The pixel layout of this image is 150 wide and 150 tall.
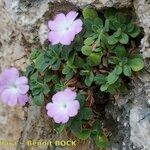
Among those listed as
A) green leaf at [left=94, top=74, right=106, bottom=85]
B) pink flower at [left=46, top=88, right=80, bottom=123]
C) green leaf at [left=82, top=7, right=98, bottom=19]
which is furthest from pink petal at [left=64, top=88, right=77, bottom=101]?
green leaf at [left=82, top=7, right=98, bottom=19]

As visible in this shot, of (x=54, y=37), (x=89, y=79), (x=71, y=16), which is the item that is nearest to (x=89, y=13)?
(x=71, y=16)

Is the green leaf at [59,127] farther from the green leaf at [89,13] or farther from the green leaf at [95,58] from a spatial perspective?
the green leaf at [89,13]

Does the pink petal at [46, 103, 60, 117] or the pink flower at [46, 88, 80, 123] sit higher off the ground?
the pink flower at [46, 88, 80, 123]

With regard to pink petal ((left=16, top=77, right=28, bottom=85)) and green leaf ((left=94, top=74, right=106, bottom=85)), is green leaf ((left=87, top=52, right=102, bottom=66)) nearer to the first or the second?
green leaf ((left=94, top=74, right=106, bottom=85))

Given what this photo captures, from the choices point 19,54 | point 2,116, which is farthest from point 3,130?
point 19,54

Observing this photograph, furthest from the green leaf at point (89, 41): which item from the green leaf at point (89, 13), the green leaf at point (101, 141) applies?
the green leaf at point (101, 141)

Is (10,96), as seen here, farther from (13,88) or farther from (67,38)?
(67,38)
